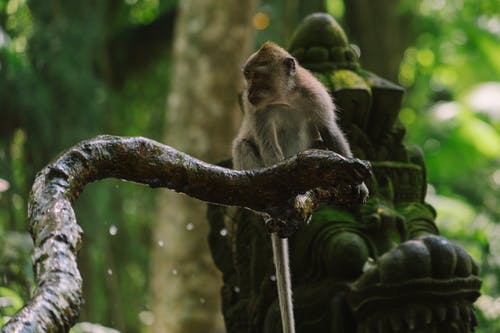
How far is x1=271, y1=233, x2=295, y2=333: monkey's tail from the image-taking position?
377 cm

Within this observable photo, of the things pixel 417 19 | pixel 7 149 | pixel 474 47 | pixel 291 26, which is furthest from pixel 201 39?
pixel 474 47

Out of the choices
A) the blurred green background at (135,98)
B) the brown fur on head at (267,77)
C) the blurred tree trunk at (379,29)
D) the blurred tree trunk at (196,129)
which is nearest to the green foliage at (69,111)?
the blurred green background at (135,98)

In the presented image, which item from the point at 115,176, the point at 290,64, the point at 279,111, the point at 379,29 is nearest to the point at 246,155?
the point at 279,111

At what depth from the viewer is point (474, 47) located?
12.2 meters

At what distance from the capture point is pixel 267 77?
4676mm

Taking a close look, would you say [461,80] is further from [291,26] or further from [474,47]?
[291,26]

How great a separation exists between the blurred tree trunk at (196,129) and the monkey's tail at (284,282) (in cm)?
435

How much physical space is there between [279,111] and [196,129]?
410 centimetres

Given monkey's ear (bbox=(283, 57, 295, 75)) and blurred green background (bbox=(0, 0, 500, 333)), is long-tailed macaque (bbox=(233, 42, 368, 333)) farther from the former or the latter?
blurred green background (bbox=(0, 0, 500, 333))

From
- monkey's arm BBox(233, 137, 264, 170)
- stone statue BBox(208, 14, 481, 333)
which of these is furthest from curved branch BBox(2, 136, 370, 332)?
monkey's arm BBox(233, 137, 264, 170)

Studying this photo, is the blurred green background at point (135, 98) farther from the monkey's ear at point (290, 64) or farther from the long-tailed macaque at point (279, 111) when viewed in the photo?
the monkey's ear at point (290, 64)

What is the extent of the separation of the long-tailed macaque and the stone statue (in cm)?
13

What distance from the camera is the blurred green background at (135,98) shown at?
10.7 metres

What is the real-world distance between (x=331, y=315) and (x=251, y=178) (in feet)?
4.14
